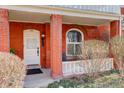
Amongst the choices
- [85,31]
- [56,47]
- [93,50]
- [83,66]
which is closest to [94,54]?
[93,50]

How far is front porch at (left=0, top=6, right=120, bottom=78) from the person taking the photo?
24.4 ft

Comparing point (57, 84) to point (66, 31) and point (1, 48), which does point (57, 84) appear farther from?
point (66, 31)

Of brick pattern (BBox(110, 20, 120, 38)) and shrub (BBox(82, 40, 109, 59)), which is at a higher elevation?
brick pattern (BBox(110, 20, 120, 38))

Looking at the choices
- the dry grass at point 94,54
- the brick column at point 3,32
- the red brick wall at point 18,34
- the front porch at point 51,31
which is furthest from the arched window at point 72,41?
the brick column at point 3,32

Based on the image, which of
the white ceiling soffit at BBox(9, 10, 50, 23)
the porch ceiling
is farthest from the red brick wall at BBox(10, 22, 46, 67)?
the white ceiling soffit at BBox(9, 10, 50, 23)

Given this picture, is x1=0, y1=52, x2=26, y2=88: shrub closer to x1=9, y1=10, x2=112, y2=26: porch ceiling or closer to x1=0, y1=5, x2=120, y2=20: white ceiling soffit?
x1=0, y1=5, x2=120, y2=20: white ceiling soffit

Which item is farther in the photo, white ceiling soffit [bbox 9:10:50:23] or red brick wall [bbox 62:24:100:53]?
red brick wall [bbox 62:24:100:53]

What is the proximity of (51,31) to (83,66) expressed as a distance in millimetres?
2374

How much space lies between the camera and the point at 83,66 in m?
7.48

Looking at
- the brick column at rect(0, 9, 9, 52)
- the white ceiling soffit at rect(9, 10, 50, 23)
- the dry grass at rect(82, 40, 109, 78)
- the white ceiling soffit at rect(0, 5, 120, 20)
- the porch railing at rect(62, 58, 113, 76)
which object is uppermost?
the white ceiling soffit at rect(0, 5, 120, 20)

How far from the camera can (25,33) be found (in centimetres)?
1015

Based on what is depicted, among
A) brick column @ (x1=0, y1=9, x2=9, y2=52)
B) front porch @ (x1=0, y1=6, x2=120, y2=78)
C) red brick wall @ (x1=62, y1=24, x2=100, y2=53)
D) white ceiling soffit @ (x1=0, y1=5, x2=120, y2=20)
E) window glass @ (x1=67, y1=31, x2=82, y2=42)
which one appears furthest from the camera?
window glass @ (x1=67, y1=31, x2=82, y2=42)

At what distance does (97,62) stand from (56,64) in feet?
6.49
